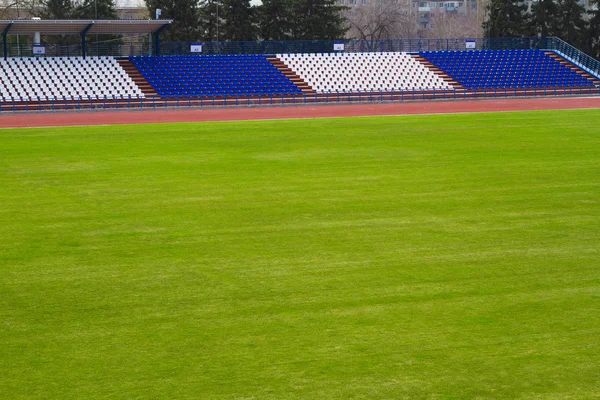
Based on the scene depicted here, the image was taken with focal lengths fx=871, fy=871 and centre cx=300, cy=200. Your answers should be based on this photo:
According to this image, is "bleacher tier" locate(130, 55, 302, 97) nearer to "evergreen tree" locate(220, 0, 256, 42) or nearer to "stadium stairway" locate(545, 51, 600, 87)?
"evergreen tree" locate(220, 0, 256, 42)

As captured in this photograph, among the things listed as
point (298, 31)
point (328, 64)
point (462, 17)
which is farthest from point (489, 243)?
point (462, 17)

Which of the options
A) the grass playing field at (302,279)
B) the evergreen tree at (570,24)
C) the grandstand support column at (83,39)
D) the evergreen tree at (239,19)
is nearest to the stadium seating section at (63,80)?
the grandstand support column at (83,39)

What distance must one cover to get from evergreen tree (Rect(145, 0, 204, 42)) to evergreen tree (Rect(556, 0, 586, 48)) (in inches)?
1155

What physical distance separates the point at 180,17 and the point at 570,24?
31433 mm

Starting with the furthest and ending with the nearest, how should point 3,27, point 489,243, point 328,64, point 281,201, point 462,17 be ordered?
Result: point 462,17, point 328,64, point 3,27, point 281,201, point 489,243

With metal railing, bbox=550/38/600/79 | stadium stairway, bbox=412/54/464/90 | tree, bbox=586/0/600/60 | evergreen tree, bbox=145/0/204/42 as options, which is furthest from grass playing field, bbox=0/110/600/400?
tree, bbox=586/0/600/60

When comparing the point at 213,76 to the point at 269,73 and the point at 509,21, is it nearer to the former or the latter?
the point at 269,73

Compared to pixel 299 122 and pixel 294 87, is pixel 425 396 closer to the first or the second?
pixel 299 122

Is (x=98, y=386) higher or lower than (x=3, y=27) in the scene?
lower

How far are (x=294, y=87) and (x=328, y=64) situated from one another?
4894mm

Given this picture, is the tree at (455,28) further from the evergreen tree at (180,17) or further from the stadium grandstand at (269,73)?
the evergreen tree at (180,17)

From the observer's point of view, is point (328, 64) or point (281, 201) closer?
point (281, 201)

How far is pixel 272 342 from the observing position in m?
9.56

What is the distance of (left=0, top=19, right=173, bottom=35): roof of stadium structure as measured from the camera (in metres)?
47.8
